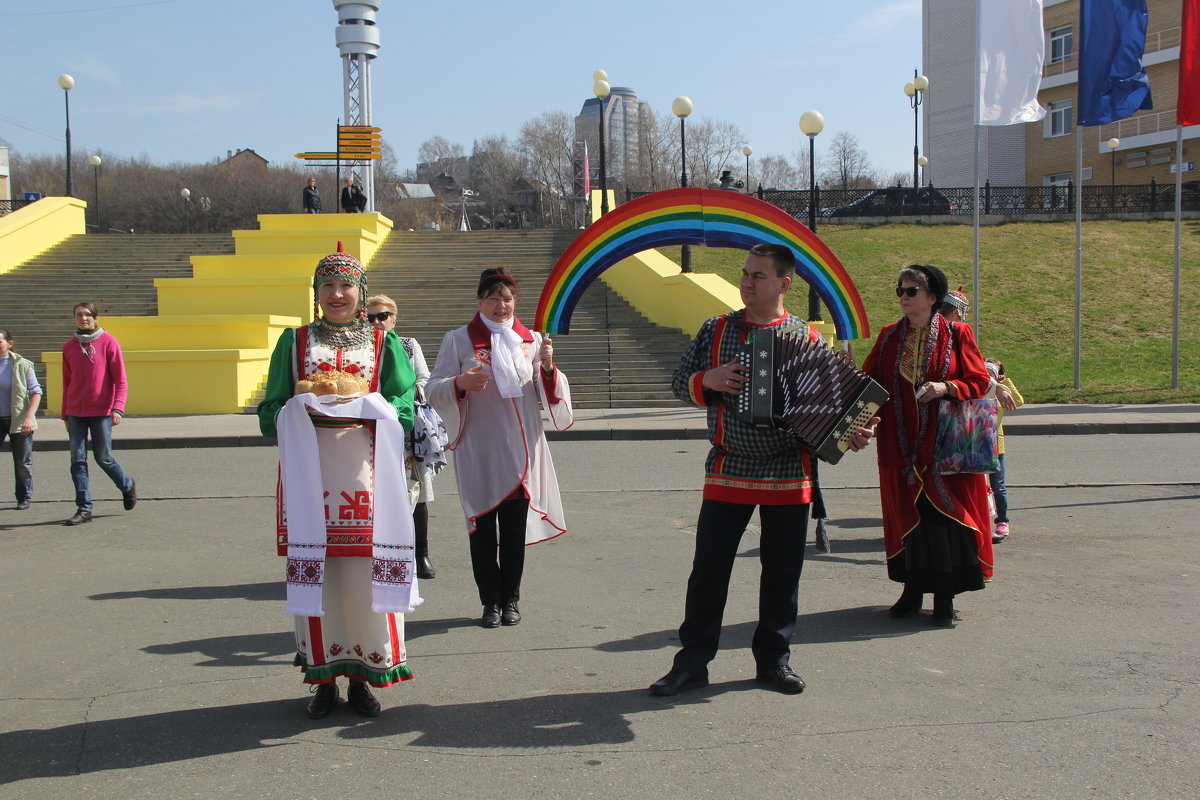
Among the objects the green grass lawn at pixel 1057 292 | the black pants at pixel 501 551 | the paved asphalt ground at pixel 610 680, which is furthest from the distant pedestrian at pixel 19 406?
the green grass lawn at pixel 1057 292

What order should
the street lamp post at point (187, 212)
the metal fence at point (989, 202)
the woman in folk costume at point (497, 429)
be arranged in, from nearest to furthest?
the woman in folk costume at point (497, 429) → the metal fence at point (989, 202) → the street lamp post at point (187, 212)

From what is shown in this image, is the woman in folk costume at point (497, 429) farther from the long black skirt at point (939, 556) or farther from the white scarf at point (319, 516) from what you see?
the long black skirt at point (939, 556)

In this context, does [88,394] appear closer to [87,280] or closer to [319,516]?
[319,516]

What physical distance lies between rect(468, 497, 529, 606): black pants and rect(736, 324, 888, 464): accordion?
1692mm

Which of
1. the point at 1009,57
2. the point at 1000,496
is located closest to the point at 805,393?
the point at 1000,496

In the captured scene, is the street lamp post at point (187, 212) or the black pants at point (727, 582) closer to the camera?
the black pants at point (727, 582)

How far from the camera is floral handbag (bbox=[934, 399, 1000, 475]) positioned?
529 centimetres

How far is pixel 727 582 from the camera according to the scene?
4.43 meters

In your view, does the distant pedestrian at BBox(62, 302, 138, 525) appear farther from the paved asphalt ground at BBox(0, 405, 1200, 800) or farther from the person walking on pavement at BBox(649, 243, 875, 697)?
the person walking on pavement at BBox(649, 243, 875, 697)

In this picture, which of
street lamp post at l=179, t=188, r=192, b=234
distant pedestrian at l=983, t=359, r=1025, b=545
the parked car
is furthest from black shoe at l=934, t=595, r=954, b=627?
street lamp post at l=179, t=188, r=192, b=234

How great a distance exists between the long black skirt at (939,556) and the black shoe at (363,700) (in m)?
2.77

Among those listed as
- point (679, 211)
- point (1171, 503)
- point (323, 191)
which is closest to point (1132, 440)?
point (1171, 503)

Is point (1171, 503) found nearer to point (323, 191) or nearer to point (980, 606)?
point (980, 606)

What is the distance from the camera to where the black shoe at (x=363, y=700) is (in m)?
4.12
